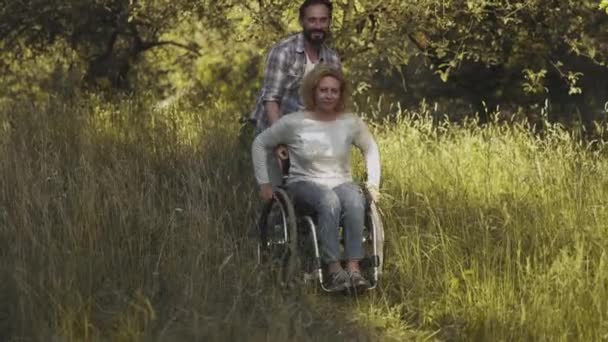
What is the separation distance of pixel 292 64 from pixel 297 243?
1.17m

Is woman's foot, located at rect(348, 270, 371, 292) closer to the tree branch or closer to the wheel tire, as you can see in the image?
the wheel tire

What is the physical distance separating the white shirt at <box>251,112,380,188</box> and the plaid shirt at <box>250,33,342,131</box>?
396 mm

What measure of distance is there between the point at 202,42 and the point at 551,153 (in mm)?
9110

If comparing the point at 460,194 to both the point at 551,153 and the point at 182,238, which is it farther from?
the point at 182,238

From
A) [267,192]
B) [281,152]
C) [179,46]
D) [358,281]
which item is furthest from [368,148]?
[179,46]

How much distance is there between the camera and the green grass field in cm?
494

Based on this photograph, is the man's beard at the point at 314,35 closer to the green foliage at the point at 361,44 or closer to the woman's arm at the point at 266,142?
the woman's arm at the point at 266,142

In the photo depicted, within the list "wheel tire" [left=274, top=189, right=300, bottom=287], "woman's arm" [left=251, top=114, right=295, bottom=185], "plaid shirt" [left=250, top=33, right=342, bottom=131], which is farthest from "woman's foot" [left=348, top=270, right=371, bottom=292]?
"plaid shirt" [left=250, top=33, right=342, bottom=131]

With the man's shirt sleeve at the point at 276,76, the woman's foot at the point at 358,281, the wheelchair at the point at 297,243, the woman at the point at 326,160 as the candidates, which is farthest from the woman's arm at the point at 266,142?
the woman's foot at the point at 358,281

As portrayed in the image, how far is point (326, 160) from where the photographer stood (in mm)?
5984

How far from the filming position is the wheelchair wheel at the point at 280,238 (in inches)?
223

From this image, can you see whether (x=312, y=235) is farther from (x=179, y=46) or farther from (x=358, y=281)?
(x=179, y=46)

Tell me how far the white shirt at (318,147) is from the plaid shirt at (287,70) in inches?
15.6

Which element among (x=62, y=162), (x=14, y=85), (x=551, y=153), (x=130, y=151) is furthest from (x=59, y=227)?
(x=14, y=85)
